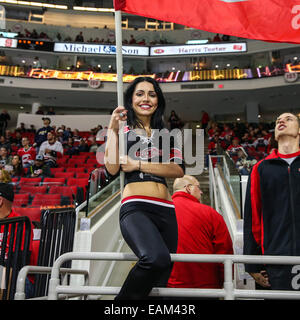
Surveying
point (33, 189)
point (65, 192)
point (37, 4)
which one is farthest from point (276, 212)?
point (37, 4)

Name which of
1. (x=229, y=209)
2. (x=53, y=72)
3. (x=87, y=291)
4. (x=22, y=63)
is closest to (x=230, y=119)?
(x=53, y=72)

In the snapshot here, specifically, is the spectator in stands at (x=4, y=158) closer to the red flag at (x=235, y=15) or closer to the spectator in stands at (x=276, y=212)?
the red flag at (x=235, y=15)

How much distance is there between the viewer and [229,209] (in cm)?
475

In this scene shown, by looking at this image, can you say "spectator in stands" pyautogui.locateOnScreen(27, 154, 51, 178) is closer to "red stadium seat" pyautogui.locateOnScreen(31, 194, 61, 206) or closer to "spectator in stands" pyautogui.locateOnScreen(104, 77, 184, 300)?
"red stadium seat" pyautogui.locateOnScreen(31, 194, 61, 206)

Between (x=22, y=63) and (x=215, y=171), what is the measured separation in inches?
643

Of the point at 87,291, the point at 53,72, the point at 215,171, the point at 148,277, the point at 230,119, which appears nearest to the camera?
the point at 148,277

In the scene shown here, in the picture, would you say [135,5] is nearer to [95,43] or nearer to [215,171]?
[215,171]

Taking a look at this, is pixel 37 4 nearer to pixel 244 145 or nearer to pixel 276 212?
pixel 244 145

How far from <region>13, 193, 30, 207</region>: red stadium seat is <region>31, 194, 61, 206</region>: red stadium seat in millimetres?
201

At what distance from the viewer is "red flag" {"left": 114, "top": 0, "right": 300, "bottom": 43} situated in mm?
2340

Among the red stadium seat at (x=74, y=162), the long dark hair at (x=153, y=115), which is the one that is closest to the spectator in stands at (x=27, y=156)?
the red stadium seat at (x=74, y=162)

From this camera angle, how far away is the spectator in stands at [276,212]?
1795 mm

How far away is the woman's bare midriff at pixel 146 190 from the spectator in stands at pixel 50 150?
7.42 m

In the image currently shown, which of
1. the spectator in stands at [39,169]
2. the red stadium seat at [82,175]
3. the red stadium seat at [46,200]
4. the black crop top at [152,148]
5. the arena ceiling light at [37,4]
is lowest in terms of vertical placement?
the red stadium seat at [46,200]
